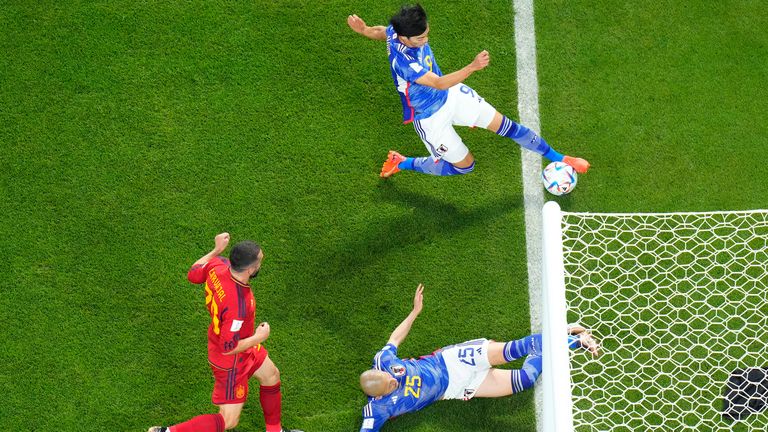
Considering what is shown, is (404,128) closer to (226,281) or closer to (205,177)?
(205,177)

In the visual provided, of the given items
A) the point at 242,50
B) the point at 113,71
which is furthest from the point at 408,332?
the point at 113,71

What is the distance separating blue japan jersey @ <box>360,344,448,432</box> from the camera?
240 inches

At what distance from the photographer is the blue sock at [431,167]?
676cm

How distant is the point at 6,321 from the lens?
22.2 ft

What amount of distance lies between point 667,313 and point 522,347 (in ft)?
4.00

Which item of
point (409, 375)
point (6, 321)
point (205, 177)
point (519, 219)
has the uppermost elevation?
point (205, 177)

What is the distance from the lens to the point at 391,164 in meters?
7.00

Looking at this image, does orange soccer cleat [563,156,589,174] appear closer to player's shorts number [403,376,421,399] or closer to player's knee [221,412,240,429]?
player's shorts number [403,376,421,399]

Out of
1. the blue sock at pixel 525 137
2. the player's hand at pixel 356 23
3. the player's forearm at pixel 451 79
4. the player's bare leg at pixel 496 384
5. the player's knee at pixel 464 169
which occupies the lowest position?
the player's bare leg at pixel 496 384

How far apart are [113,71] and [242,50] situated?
3.60 feet

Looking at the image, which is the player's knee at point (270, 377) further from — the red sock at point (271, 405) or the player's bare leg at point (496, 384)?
the player's bare leg at point (496, 384)

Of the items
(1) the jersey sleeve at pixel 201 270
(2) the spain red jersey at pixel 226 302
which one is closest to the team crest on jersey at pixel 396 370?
Answer: (2) the spain red jersey at pixel 226 302

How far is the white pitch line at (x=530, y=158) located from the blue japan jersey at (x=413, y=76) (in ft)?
3.89

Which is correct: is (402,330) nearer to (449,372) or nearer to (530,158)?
(449,372)
